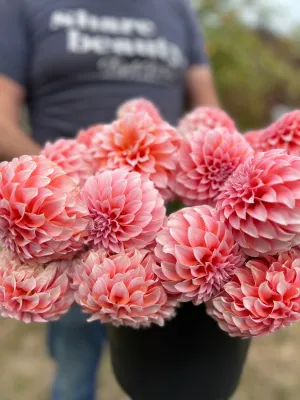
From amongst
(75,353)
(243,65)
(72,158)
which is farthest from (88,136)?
(243,65)

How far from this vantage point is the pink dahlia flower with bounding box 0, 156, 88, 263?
335 mm

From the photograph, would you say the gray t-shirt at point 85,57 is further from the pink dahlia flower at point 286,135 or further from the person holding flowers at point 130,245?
the pink dahlia flower at point 286,135

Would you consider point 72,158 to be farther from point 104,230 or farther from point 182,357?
point 182,357

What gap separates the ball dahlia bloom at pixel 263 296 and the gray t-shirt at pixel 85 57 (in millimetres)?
668

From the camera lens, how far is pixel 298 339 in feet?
5.07

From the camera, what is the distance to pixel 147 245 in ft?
1.21

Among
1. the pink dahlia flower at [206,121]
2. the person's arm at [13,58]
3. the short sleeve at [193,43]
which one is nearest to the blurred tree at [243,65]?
the short sleeve at [193,43]

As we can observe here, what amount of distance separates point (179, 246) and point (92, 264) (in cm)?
8

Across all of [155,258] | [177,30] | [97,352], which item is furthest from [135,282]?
[177,30]

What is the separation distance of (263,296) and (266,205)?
0.08m

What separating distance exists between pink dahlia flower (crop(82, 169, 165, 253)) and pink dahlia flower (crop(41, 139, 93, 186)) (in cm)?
6

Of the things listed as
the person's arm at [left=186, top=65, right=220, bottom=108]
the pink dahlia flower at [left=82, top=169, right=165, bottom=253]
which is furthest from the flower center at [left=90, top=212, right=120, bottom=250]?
the person's arm at [left=186, top=65, right=220, bottom=108]

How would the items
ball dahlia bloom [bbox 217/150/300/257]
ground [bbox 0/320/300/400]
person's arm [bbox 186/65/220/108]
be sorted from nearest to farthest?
ball dahlia bloom [bbox 217/150/300/257] < person's arm [bbox 186/65/220/108] < ground [bbox 0/320/300/400]

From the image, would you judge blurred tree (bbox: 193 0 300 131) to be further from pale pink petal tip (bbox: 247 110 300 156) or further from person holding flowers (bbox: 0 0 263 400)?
pale pink petal tip (bbox: 247 110 300 156)
